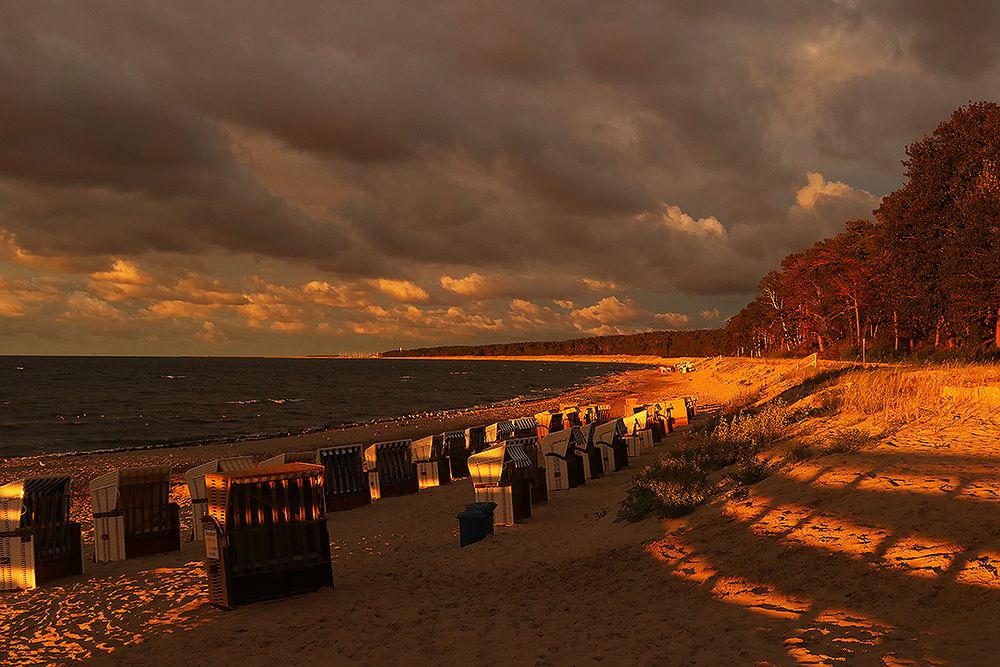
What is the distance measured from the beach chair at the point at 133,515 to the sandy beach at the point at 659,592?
296mm

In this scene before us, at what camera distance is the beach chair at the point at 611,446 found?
19844mm

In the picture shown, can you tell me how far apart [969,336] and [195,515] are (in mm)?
42872

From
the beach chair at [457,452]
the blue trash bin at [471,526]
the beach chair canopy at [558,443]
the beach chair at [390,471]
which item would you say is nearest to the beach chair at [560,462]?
the beach chair canopy at [558,443]

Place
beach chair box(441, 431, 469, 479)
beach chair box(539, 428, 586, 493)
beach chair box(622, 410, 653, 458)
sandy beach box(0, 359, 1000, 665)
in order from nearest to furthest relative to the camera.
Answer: sandy beach box(0, 359, 1000, 665)
beach chair box(539, 428, 586, 493)
beach chair box(441, 431, 469, 479)
beach chair box(622, 410, 653, 458)

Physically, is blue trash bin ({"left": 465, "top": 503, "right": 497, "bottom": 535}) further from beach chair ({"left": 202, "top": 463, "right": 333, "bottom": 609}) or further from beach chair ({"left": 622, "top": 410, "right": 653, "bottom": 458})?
beach chair ({"left": 622, "top": 410, "right": 653, "bottom": 458})

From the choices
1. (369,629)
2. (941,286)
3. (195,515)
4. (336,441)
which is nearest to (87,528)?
(195,515)

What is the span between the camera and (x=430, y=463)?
1970 centimetres

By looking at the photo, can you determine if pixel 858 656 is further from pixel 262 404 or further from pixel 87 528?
pixel 262 404

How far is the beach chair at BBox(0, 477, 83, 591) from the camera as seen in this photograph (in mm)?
10836

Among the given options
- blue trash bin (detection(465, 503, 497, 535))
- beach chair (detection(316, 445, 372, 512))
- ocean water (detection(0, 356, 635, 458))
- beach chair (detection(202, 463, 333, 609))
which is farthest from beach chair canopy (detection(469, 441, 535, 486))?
ocean water (detection(0, 356, 635, 458))

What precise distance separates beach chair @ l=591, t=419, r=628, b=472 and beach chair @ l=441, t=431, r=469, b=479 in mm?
4084

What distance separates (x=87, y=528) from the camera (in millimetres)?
16266

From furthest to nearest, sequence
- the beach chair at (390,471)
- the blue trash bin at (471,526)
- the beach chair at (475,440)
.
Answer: the beach chair at (475,440) < the beach chair at (390,471) < the blue trash bin at (471,526)

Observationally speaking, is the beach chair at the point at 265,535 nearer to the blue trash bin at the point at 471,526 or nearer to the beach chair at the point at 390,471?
the blue trash bin at the point at 471,526
